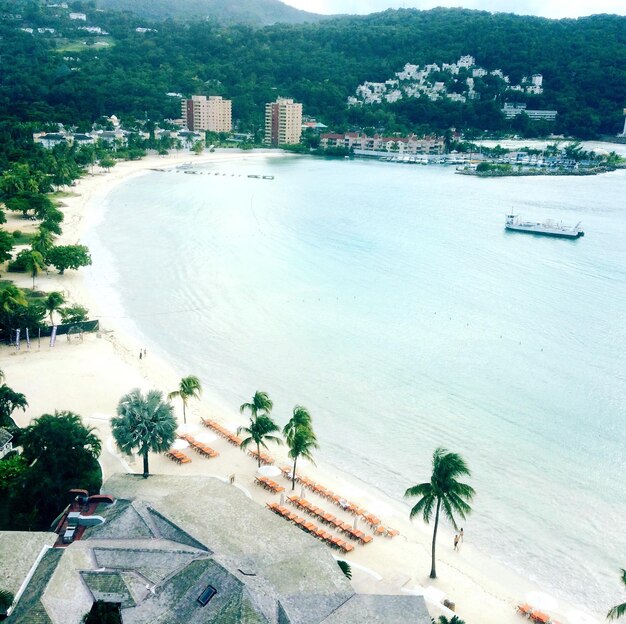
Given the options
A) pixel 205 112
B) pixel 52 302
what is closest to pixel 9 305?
pixel 52 302

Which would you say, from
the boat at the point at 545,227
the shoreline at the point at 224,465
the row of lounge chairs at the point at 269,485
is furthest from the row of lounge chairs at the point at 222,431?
the boat at the point at 545,227

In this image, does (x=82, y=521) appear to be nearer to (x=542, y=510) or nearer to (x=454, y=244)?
(x=542, y=510)

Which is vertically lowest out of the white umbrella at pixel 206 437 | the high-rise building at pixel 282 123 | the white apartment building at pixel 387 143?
the white umbrella at pixel 206 437

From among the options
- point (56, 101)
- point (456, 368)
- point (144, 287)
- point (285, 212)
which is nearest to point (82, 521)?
point (456, 368)

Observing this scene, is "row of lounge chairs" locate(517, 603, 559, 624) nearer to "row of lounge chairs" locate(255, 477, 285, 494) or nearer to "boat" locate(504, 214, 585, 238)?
"row of lounge chairs" locate(255, 477, 285, 494)

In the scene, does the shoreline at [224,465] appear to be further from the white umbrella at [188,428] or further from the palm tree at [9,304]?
the palm tree at [9,304]
